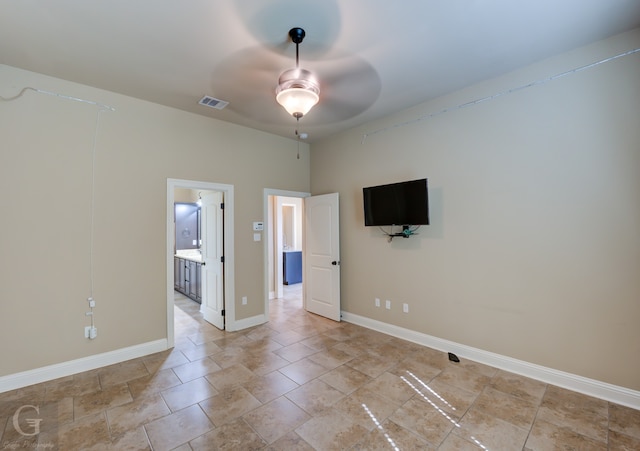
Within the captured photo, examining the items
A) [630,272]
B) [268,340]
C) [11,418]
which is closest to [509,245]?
[630,272]

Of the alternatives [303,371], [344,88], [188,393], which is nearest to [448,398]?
[303,371]

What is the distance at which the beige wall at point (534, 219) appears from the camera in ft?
8.16

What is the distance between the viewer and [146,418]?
2.31 metres

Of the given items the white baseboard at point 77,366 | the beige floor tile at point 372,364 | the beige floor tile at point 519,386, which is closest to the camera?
the beige floor tile at point 519,386

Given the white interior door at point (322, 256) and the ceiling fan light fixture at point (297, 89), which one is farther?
the white interior door at point (322, 256)

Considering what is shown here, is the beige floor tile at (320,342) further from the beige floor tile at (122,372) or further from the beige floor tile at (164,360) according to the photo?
the beige floor tile at (122,372)

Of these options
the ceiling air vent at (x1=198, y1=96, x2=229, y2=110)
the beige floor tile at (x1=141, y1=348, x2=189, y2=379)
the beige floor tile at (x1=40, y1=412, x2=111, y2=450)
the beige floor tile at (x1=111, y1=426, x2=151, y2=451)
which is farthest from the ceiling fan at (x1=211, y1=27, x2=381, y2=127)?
the beige floor tile at (x1=141, y1=348, x2=189, y2=379)

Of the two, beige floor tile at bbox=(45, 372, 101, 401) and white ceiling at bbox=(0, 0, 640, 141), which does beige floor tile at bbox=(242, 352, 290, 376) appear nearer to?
beige floor tile at bbox=(45, 372, 101, 401)

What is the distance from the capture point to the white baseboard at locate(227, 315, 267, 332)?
4324mm

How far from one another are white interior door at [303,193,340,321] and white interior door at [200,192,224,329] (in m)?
1.56

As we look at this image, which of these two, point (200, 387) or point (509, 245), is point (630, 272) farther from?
point (200, 387)

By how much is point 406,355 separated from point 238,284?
2584 millimetres

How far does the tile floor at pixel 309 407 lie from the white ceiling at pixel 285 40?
10.4 ft

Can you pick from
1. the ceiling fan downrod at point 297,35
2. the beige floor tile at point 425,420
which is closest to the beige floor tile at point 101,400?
the beige floor tile at point 425,420
